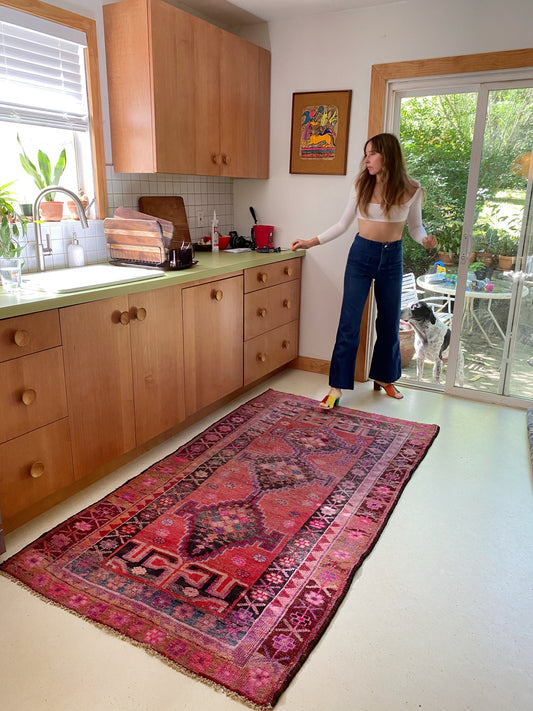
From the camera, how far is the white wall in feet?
Result: 9.78

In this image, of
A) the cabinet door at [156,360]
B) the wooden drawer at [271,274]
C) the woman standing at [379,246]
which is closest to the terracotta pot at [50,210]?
the cabinet door at [156,360]

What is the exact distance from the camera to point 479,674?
1.50 m

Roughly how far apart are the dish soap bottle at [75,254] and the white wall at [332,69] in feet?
5.16

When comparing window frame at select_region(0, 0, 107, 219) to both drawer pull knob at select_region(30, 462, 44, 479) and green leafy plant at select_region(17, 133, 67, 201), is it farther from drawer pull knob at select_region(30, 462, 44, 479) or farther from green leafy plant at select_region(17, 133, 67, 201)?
drawer pull knob at select_region(30, 462, 44, 479)

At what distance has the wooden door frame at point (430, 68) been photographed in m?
2.91

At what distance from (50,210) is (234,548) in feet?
6.03

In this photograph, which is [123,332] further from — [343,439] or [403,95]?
[403,95]

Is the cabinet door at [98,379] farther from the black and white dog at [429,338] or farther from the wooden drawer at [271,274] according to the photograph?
the black and white dog at [429,338]

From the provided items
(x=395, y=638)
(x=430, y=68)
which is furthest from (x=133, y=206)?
(x=395, y=638)

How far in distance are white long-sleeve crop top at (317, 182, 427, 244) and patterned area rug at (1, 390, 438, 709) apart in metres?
1.20

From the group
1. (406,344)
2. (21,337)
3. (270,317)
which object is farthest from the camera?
(406,344)

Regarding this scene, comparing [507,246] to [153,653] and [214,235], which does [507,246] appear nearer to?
[214,235]

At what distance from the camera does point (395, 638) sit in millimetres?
1616

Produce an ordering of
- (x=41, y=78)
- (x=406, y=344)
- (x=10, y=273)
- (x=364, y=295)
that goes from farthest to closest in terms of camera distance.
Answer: (x=406, y=344) → (x=364, y=295) → (x=41, y=78) → (x=10, y=273)
